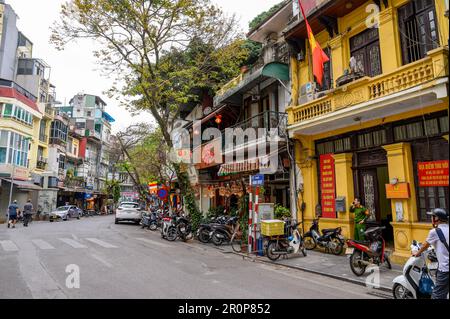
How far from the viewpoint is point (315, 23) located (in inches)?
492

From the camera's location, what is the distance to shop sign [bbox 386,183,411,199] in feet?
29.8

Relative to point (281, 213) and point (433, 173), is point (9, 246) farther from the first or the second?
point (433, 173)

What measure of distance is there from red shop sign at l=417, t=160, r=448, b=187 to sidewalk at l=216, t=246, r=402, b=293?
248cm

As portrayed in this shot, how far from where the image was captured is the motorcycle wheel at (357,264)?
7742 millimetres

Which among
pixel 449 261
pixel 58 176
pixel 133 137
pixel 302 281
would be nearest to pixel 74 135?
pixel 58 176

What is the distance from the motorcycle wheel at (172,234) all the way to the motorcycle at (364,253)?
864 centimetres

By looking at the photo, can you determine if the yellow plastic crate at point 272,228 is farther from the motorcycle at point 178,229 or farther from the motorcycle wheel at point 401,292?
the motorcycle at point 178,229

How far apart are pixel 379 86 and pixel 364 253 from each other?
16.2ft

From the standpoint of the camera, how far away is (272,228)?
32.9 feet

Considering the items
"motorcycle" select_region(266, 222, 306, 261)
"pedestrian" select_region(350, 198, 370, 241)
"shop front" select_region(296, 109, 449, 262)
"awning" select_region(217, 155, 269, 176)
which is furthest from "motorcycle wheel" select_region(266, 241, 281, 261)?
"awning" select_region(217, 155, 269, 176)

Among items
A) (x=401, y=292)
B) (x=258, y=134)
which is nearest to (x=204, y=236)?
(x=258, y=134)

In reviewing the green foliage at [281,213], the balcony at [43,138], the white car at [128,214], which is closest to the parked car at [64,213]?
the balcony at [43,138]
